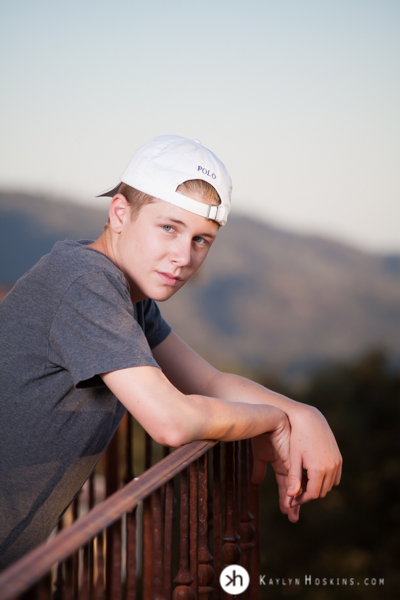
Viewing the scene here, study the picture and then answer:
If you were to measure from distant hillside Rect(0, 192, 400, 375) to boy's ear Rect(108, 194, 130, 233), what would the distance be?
52.1 feet

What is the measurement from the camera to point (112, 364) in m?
1.20

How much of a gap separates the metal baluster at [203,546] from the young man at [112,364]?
0.45ft

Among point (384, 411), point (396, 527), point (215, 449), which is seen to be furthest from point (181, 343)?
point (384, 411)

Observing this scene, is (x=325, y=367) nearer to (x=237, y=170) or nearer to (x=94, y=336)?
(x=237, y=170)

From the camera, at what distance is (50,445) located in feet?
4.50

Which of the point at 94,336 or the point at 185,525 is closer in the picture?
the point at 94,336

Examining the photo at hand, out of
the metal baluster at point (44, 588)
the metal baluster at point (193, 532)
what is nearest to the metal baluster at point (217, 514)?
the metal baluster at point (193, 532)

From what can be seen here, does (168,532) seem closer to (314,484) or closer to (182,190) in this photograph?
(314,484)

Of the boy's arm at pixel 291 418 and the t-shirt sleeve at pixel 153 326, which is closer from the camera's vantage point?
the boy's arm at pixel 291 418

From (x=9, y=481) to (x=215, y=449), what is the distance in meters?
0.49

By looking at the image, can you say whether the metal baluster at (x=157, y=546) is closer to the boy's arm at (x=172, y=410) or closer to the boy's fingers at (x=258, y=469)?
the boy's arm at (x=172, y=410)

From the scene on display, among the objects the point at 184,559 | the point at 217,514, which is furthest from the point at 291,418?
the point at 184,559

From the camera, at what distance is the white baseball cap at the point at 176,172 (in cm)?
147

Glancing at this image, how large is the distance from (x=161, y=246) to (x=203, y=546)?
2.49 feet
